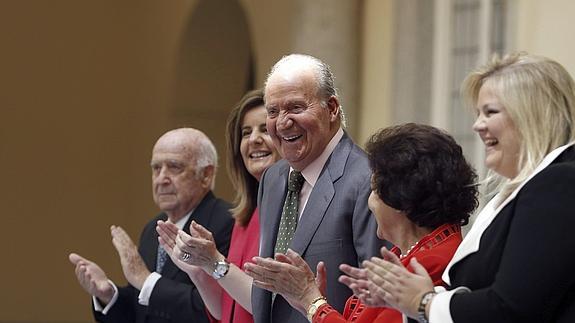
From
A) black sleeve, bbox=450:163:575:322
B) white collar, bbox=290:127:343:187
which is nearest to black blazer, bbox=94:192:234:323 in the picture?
white collar, bbox=290:127:343:187

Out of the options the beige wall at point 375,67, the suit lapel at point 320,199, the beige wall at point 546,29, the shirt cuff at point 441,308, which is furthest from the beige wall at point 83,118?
the shirt cuff at point 441,308

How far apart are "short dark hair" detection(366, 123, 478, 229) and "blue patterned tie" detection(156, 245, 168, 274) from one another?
2651mm

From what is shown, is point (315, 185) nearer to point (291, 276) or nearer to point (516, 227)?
point (291, 276)

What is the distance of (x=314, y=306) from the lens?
14.5 feet

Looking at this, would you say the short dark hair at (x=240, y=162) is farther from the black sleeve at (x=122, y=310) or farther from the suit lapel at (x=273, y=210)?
the black sleeve at (x=122, y=310)

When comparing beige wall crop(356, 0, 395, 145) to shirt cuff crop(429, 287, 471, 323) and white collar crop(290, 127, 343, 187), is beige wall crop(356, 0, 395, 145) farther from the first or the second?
shirt cuff crop(429, 287, 471, 323)

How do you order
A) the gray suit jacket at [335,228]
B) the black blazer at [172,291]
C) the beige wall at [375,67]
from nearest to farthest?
the gray suit jacket at [335,228] < the black blazer at [172,291] < the beige wall at [375,67]

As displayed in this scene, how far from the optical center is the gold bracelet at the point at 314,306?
441cm

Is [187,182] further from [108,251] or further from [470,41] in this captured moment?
[108,251]

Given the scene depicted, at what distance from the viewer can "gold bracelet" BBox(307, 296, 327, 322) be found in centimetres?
441

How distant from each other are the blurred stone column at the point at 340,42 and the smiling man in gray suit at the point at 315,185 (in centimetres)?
560

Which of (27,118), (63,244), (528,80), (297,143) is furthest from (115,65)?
(528,80)

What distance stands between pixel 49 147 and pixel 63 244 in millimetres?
1043

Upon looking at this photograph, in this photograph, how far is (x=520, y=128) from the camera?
12.3 ft
